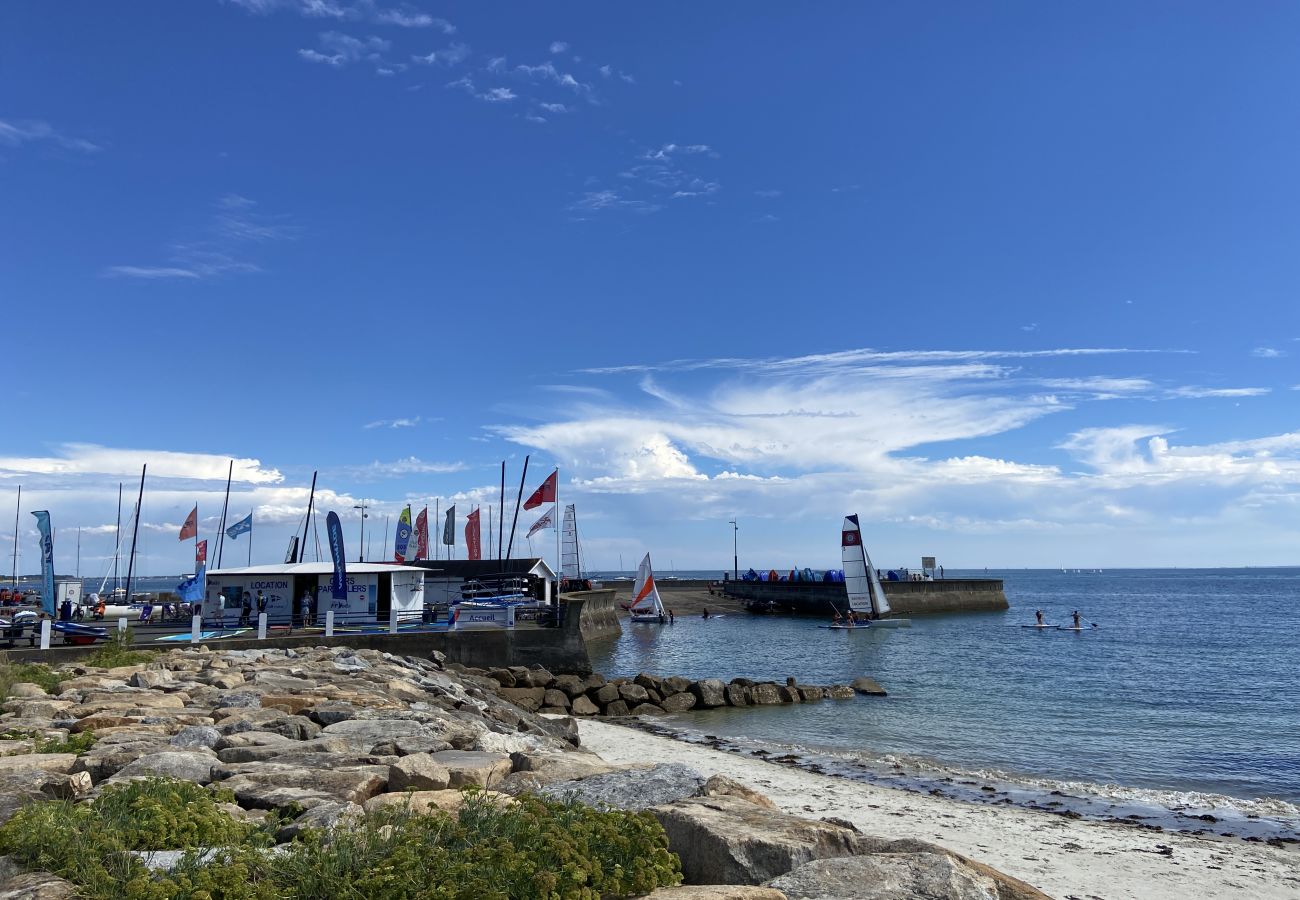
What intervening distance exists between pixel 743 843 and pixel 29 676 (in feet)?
57.7

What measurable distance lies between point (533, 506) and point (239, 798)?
4317cm

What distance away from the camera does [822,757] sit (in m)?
21.2

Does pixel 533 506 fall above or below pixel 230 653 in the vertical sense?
above

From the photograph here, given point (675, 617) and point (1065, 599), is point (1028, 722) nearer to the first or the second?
point (675, 617)

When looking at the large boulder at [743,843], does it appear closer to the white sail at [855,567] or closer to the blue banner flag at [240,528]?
the blue banner flag at [240,528]

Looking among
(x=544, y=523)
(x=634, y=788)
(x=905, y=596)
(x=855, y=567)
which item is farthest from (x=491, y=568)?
(x=905, y=596)

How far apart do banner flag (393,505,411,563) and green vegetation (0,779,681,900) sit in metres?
52.9

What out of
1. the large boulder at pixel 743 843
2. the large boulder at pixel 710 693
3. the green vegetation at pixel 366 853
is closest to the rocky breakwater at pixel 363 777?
the large boulder at pixel 743 843

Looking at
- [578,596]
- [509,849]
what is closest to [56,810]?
[509,849]

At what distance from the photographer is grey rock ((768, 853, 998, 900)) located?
5.31 meters

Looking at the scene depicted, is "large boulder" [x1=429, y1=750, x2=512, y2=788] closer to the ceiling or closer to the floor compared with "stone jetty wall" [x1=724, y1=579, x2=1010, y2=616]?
closer to the ceiling

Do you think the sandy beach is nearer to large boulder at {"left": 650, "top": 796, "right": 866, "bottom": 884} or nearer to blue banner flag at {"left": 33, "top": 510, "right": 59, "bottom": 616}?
large boulder at {"left": 650, "top": 796, "right": 866, "bottom": 884}

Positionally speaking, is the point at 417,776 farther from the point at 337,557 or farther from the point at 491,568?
the point at 491,568

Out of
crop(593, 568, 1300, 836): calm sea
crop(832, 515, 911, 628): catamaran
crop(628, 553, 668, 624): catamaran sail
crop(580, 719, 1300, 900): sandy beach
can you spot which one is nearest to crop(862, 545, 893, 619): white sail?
crop(832, 515, 911, 628): catamaran
